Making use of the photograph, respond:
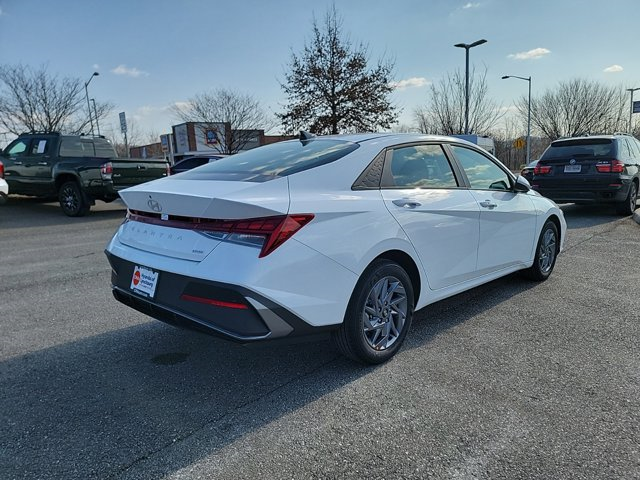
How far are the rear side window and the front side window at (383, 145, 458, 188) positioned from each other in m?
10.8

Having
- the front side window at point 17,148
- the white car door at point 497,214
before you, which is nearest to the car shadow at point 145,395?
the white car door at point 497,214

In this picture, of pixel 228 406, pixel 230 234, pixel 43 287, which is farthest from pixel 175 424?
pixel 43 287

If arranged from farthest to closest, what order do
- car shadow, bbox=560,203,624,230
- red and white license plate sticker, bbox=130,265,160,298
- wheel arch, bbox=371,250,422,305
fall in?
car shadow, bbox=560,203,624,230 < wheel arch, bbox=371,250,422,305 < red and white license plate sticker, bbox=130,265,160,298

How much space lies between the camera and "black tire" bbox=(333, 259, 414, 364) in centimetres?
301

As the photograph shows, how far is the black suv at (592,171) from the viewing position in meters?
9.66

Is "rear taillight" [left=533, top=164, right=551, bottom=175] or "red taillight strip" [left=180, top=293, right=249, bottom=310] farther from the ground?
"rear taillight" [left=533, top=164, right=551, bottom=175]

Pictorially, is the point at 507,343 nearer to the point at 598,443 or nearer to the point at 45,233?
the point at 598,443

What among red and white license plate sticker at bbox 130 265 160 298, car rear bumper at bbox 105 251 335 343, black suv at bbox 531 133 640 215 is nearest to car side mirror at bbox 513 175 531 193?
car rear bumper at bbox 105 251 335 343

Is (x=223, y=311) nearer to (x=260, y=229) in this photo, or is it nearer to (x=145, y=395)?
(x=260, y=229)

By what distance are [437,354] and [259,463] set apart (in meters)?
1.66

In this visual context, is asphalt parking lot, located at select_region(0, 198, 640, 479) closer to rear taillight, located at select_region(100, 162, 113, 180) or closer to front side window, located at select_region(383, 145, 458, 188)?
front side window, located at select_region(383, 145, 458, 188)

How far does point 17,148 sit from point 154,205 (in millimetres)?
11849

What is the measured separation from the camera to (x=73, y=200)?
37.9ft

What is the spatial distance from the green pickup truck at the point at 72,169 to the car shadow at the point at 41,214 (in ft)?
1.40
